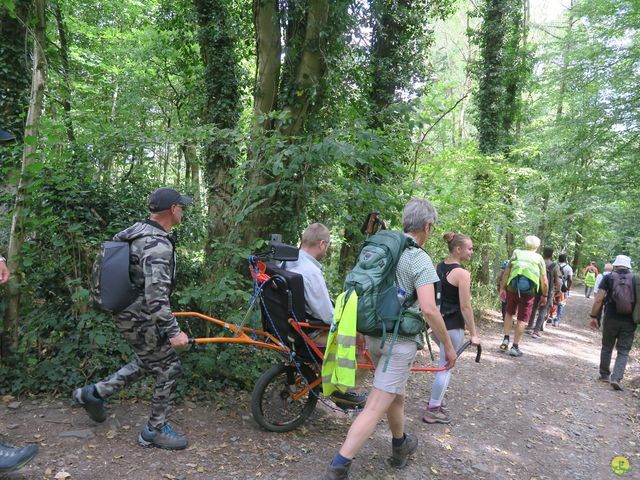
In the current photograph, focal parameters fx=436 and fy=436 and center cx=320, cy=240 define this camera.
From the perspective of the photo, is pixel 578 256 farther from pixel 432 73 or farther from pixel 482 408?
pixel 482 408

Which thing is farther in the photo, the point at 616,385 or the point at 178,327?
the point at 616,385

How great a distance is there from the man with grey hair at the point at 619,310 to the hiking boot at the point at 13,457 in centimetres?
704

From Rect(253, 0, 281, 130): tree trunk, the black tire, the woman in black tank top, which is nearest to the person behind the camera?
the black tire

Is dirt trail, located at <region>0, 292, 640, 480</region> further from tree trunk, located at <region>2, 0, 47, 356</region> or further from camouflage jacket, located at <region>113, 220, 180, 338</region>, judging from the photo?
camouflage jacket, located at <region>113, 220, 180, 338</region>

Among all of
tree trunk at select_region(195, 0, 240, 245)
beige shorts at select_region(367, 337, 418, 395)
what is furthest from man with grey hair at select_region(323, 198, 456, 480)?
tree trunk at select_region(195, 0, 240, 245)

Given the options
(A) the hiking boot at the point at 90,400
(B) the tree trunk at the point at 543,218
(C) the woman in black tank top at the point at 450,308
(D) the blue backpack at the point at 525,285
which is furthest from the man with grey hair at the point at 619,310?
(B) the tree trunk at the point at 543,218

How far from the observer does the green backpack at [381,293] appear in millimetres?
2973

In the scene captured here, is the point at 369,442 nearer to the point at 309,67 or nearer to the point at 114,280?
the point at 114,280

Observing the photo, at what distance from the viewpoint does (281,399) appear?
3.95 metres

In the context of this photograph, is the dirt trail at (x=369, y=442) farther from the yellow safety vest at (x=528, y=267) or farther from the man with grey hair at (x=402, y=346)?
the yellow safety vest at (x=528, y=267)

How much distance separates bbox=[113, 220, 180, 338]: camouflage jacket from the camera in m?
3.12

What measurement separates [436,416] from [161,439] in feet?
9.30

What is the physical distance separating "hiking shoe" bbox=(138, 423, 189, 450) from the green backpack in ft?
5.59

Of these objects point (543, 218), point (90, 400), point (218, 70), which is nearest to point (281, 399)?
point (90, 400)
